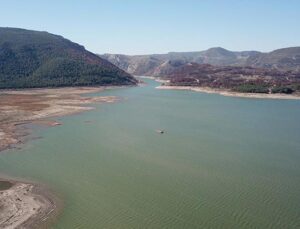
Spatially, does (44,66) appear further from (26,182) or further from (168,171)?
(168,171)

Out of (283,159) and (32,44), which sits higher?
(32,44)

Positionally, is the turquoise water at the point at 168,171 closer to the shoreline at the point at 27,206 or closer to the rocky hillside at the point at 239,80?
the shoreline at the point at 27,206

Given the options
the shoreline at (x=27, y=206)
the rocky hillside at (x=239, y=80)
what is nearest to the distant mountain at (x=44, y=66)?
the rocky hillside at (x=239, y=80)

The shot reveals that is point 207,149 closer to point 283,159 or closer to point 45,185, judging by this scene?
point 283,159

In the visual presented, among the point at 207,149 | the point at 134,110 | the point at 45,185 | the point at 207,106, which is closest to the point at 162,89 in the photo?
the point at 207,106

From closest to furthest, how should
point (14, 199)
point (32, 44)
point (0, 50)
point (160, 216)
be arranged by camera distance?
point (160, 216), point (14, 199), point (0, 50), point (32, 44)

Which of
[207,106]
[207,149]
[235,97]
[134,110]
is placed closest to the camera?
[207,149]
